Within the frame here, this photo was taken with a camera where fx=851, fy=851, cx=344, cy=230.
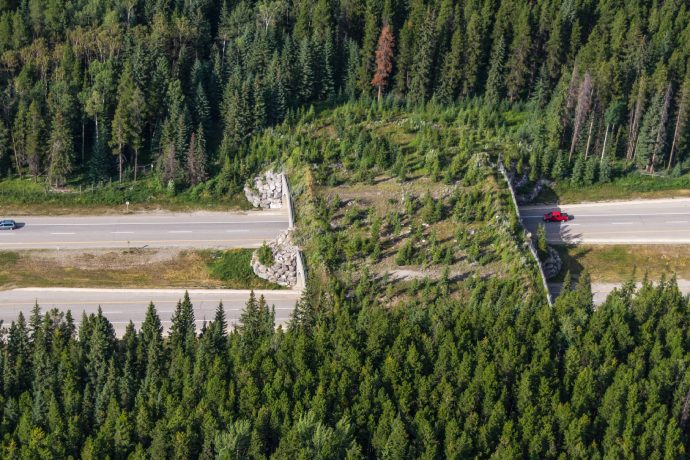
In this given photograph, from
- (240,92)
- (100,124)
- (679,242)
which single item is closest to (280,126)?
(240,92)

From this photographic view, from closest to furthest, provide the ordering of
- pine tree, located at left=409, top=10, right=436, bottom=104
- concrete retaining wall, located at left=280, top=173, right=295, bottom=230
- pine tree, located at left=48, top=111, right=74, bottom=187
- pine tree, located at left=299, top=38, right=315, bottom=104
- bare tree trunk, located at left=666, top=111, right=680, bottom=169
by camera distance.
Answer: concrete retaining wall, located at left=280, top=173, right=295, bottom=230 < pine tree, located at left=48, top=111, right=74, bottom=187 < bare tree trunk, located at left=666, top=111, right=680, bottom=169 < pine tree, located at left=299, top=38, right=315, bottom=104 < pine tree, located at left=409, top=10, right=436, bottom=104

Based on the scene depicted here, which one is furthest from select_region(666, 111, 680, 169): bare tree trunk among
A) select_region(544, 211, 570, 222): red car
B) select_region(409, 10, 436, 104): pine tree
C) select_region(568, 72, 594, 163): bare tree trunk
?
select_region(409, 10, 436, 104): pine tree

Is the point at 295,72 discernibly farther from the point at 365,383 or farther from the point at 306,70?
the point at 365,383

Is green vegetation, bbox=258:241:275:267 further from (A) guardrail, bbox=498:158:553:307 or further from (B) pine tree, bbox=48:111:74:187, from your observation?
(B) pine tree, bbox=48:111:74:187

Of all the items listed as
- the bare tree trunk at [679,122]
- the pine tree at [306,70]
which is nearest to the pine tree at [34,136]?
the pine tree at [306,70]

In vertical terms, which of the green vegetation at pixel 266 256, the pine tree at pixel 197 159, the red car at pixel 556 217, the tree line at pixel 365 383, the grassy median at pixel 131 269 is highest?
the pine tree at pixel 197 159

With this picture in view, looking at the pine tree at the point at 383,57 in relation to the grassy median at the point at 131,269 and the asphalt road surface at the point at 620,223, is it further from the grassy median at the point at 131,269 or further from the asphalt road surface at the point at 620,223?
the grassy median at the point at 131,269
